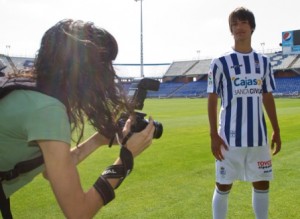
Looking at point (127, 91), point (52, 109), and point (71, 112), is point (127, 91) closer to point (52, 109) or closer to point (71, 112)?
point (71, 112)

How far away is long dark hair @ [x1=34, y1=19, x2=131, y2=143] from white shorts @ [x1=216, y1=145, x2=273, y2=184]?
2381mm

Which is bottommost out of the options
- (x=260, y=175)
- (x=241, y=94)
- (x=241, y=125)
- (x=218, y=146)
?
(x=260, y=175)

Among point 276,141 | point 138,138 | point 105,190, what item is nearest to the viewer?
point 105,190

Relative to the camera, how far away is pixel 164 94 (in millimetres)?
67938

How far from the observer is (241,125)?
4070mm

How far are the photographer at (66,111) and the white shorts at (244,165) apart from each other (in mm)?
2191

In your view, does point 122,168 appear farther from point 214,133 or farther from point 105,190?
point 214,133

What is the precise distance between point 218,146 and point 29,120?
8.81 feet

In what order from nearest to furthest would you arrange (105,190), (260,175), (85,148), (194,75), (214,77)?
(105,190), (85,148), (260,175), (214,77), (194,75)

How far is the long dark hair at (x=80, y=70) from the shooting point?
1785 millimetres

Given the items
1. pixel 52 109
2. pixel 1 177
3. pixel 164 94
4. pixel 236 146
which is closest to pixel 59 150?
pixel 52 109

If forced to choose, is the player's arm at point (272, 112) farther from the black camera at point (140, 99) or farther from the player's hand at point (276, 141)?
the black camera at point (140, 99)

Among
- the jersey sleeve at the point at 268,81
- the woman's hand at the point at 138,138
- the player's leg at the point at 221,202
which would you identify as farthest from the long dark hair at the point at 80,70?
the jersey sleeve at the point at 268,81

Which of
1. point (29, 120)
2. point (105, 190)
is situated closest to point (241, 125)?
point (105, 190)
